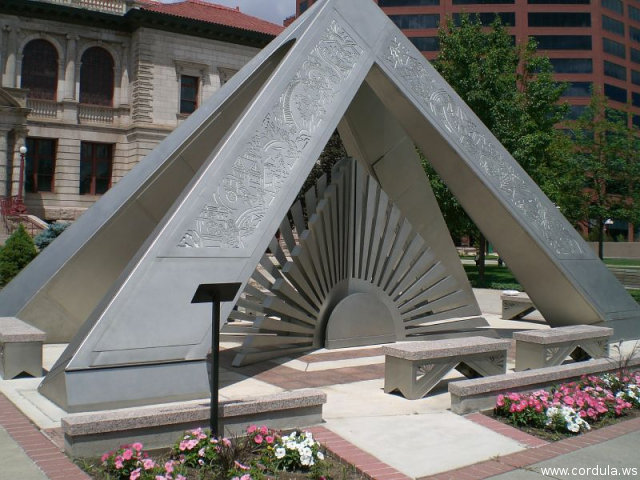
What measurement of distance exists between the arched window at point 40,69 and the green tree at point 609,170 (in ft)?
86.3

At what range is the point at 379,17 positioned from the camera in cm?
971

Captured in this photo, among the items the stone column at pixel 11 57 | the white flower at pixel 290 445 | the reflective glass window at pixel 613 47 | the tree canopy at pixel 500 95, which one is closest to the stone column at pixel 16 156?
the stone column at pixel 11 57

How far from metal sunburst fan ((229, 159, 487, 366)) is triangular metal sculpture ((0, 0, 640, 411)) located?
121cm

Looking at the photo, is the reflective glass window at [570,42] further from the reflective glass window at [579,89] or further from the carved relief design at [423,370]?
the carved relief design at [423,370]

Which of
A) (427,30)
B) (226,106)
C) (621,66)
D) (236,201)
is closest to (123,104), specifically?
(226,106)

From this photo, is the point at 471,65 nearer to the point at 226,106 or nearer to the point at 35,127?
the point at 226,106

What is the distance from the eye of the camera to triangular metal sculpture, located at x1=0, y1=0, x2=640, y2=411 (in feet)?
21.4

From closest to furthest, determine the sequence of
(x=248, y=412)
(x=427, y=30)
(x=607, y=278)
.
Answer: (x=248, y=412) < (x=607, y=278) < (x=427, y=30)

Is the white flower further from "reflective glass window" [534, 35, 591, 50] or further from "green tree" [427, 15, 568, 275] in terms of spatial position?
"reflective glass window" [534, 35, 591, 50]

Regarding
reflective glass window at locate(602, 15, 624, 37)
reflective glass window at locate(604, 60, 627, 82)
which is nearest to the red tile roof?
reflective glass window at locate(604, 60, 627, 82)

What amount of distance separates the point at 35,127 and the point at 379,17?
1070 inches

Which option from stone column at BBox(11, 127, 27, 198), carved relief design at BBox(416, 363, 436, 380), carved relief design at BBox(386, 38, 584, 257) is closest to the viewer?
carved relief design at BBox(416, 363, 436, 380)

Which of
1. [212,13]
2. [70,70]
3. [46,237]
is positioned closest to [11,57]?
[70,70]

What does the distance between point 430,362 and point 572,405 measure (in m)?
1.59
